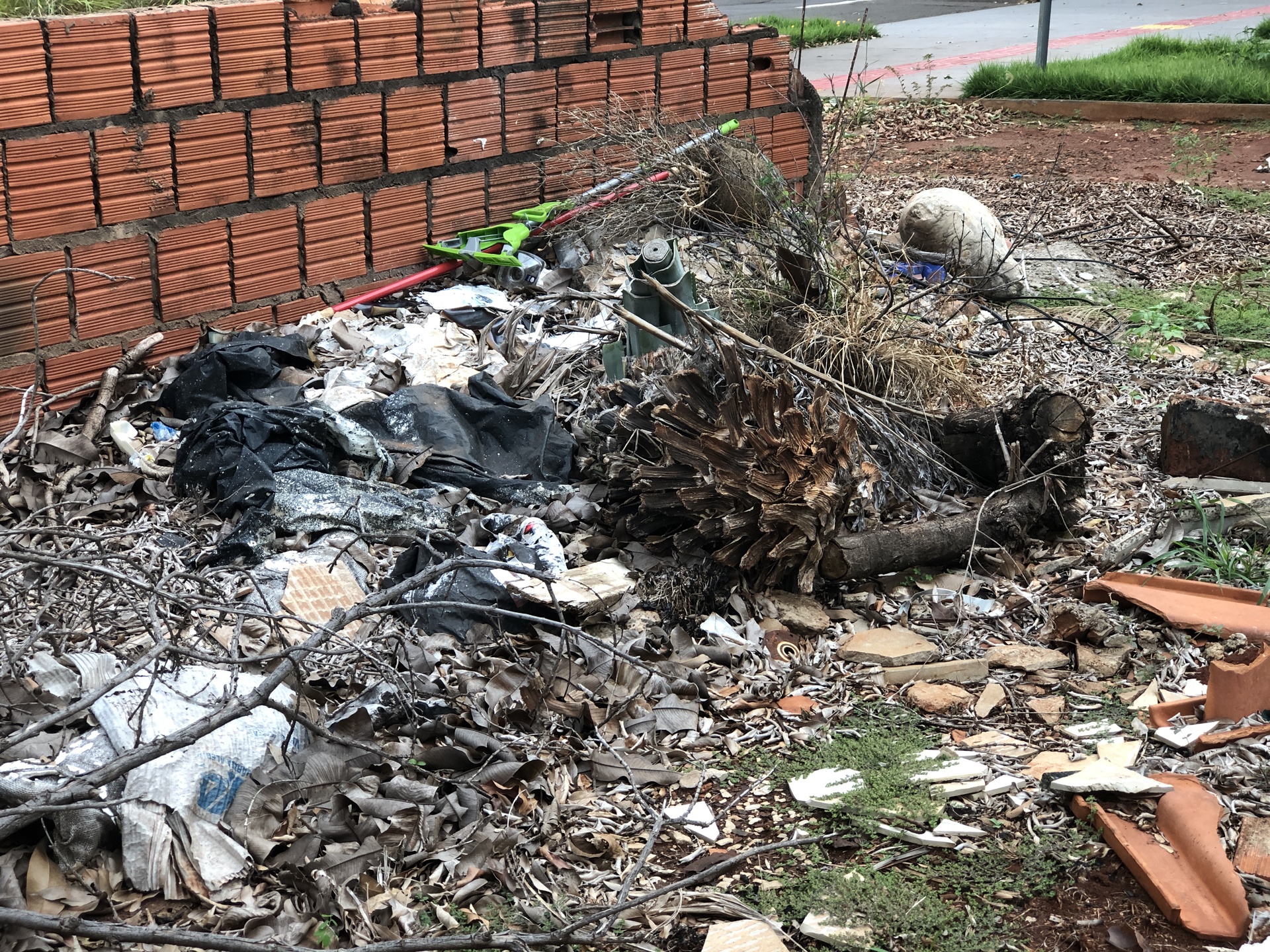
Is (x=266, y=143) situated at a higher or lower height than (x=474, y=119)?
lower

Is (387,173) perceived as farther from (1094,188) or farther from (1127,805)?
(1094,188)

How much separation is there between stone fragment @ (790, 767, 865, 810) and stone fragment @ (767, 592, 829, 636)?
0.83 m

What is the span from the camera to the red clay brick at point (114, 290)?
5.39m

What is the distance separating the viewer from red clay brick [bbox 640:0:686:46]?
24.7 ft

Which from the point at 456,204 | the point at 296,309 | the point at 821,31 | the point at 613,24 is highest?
the point at 821,31

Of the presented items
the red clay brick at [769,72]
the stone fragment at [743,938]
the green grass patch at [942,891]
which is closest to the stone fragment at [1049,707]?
the green grass patch at [942,891]

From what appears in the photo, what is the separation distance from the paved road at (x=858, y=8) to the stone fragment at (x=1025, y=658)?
15.6m

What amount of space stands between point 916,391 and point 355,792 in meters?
3.25

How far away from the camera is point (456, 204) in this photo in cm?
690

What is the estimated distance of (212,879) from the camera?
2.85m

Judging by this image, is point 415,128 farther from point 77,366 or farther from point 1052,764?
point 1052,764

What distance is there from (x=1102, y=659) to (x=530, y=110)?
15.8 feet

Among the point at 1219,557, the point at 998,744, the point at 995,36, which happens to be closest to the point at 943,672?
the point at 998,744

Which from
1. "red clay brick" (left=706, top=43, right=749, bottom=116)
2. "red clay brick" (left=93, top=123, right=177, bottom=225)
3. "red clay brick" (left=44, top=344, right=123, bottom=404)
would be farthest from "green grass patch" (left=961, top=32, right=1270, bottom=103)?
"red clay brick" (left=44, top=344, right=123, bottom=404)
